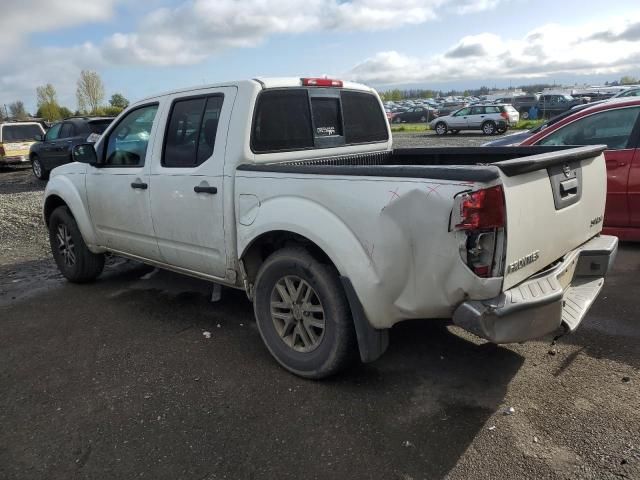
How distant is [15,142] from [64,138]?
4.72 meters

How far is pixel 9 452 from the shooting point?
2.82 metres

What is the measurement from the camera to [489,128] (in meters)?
27.3

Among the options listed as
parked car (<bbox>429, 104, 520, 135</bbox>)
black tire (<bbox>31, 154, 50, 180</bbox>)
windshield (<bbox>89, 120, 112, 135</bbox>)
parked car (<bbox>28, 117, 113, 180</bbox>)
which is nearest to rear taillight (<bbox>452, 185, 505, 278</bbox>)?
parked car (<bbox>28, 117, 113, 180</bbox>)

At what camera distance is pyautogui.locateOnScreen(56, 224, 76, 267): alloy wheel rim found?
560 centimetres

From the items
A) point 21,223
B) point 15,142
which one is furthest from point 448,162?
point 15,142

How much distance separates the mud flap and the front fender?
10.9 feet

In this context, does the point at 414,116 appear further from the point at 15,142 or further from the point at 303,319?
the point at 303,319

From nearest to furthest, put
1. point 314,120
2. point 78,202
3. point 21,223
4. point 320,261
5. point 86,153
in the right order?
point 320,261 → point 314,120 → point 86,153 → point 78,202 → point 21,223

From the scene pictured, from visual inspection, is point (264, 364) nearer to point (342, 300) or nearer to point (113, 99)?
point (342, 300)

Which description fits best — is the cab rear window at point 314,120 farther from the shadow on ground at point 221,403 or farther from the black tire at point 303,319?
the shadow on ground at point 221,403

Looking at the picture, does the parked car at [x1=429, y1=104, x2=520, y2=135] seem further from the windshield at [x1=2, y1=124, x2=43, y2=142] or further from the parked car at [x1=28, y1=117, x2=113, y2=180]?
the windshield at [x1=2, y1=124, x2=43, y2=142]

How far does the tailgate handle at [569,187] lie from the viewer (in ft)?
10.0

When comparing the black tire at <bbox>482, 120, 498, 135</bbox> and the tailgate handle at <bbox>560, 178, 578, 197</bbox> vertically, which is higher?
the tailgate handle at <bbox>560, 178, 578, 197</bbox>

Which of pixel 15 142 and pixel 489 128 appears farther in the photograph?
pixel 489 128
